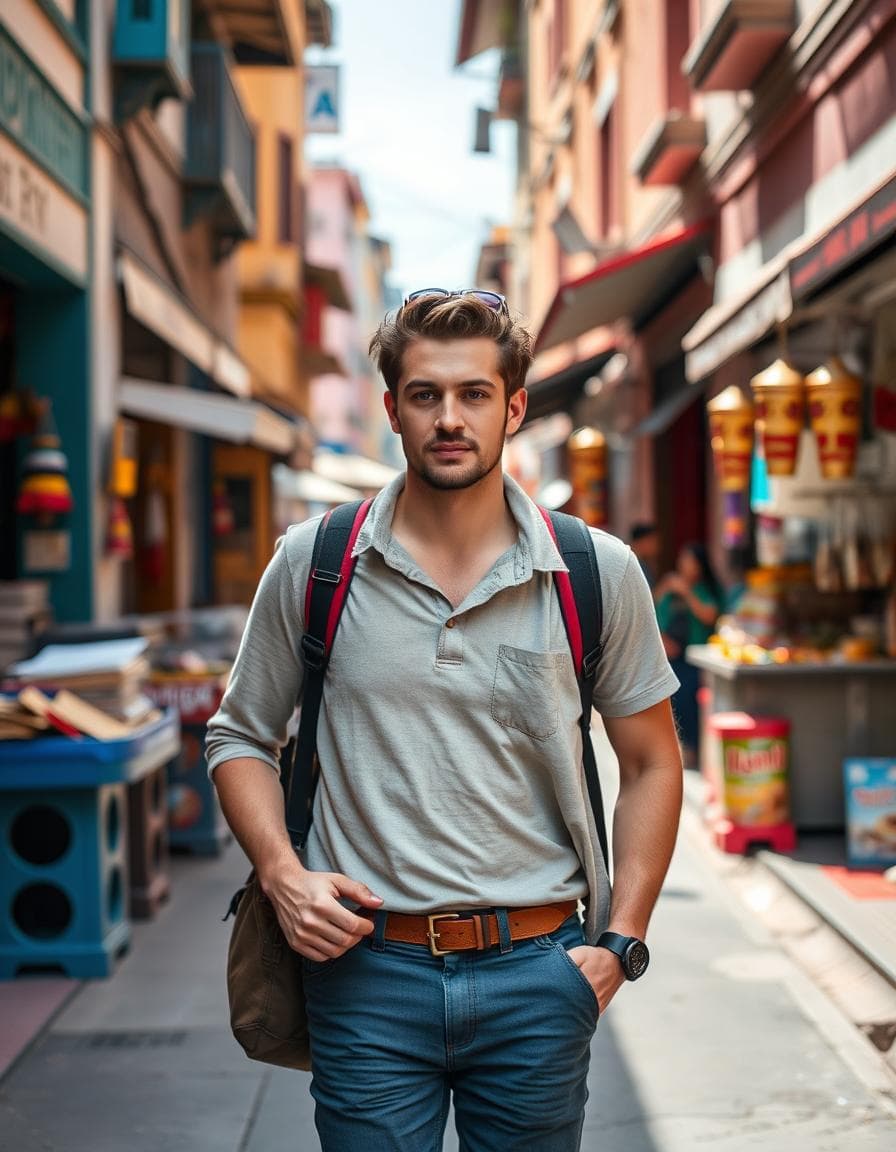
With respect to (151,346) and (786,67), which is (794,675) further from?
(151,346)

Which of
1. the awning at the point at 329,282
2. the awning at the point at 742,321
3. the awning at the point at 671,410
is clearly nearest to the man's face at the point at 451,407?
the awning at the point at 742,321

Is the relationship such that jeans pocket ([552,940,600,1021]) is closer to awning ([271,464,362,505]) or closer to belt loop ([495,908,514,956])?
belt loop ([495,908,514,956])

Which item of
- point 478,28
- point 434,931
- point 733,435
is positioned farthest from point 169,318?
point 478,28

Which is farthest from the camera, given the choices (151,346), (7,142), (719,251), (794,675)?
(151,346)

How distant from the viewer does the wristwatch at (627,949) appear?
2475 mm

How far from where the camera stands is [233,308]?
56.5 feet

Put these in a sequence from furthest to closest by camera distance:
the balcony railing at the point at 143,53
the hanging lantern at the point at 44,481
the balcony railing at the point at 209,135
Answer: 1. the balcony railing at the point at 209,135
2. the balcony railing at the point at 143,53
3. the hanging lantern at the point at 44,481

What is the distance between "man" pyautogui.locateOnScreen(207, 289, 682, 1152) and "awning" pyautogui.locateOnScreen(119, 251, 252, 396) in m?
7.14

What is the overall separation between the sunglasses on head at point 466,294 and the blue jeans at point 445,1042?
1.07 m

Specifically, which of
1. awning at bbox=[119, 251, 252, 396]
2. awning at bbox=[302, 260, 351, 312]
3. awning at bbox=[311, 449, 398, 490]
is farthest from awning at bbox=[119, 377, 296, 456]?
awning at bbox=[302, 260, 351, 312]

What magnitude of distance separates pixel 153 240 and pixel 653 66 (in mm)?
A: 4712

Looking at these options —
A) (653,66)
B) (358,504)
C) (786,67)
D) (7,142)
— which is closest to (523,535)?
(358,504)

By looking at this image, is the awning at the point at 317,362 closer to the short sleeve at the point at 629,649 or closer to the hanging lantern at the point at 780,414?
the hanging lantern at the point at 780,414

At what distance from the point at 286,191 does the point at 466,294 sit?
22.8m
